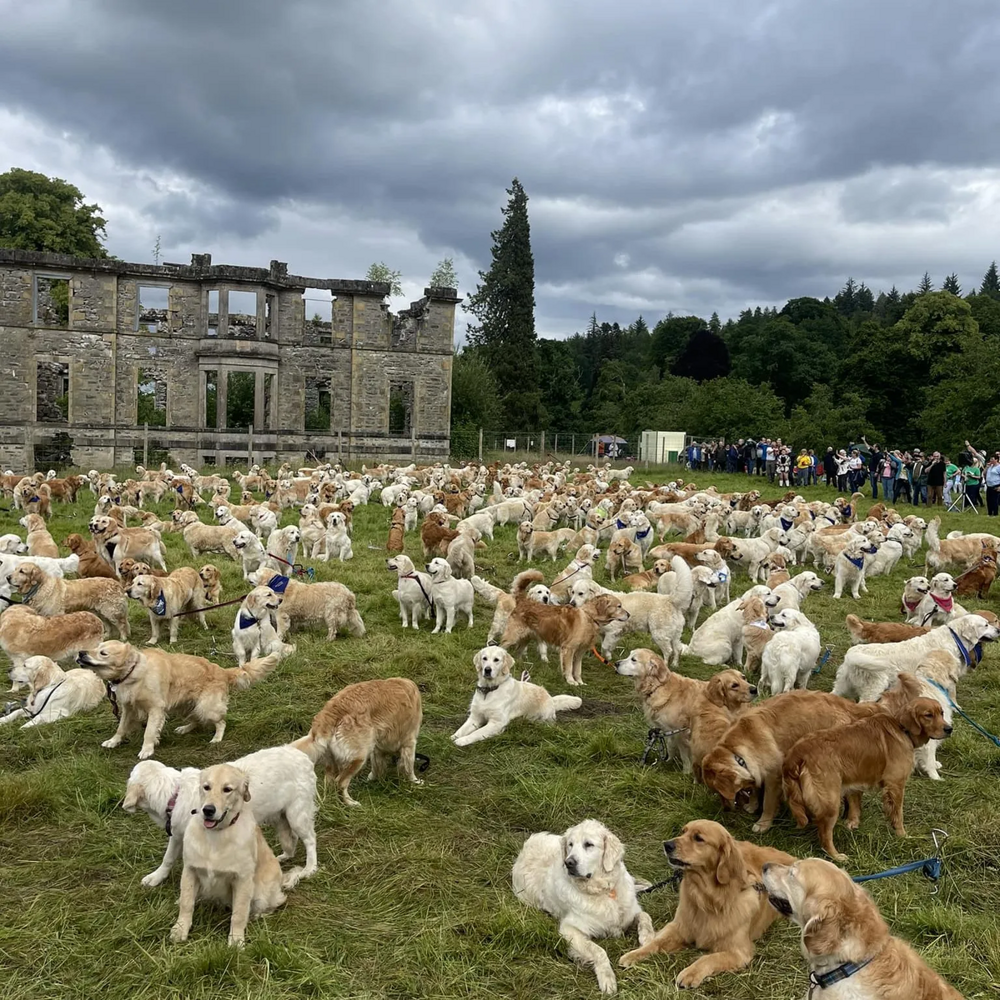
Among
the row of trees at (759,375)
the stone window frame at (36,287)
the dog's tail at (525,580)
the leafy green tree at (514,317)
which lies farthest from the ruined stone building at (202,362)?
the dog's tail at (525,580)

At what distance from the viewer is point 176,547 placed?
16.4 meters

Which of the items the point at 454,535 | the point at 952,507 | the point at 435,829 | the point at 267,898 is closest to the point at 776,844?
the point at 435,829

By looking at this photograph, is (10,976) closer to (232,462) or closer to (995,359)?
(232,462)

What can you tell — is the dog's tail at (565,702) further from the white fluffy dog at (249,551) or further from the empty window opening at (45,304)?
the empty window opening at (45,304)

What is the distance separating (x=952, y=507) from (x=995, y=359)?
1415 cm

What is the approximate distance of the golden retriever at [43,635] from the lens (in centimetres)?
817

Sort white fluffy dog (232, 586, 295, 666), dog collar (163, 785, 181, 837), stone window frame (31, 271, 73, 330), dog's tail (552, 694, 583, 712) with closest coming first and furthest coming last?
dog collar (163, 785, 181, 837) → dog's tail (552, 694, 583, 712) → white fluffy dog (232, 586, 295, 666) → stone window frame (31, 271, 73, 330)

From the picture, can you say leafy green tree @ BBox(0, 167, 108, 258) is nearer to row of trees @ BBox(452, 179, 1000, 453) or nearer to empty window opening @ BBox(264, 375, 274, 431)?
empty window opening @ BBox(264, 375, 274, 431)

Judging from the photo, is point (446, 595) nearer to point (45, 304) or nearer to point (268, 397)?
point (268, 397)

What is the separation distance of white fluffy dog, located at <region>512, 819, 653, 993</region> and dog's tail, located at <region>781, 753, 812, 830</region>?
1265 millimetres

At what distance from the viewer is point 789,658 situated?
26.9 ft

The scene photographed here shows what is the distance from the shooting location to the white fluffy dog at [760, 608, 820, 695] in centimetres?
822

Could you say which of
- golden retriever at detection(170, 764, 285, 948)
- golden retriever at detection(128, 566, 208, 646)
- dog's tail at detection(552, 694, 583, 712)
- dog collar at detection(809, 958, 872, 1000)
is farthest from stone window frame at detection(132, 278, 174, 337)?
dog collar at detection(809, 958, 872, 1000)

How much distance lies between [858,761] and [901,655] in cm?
299
